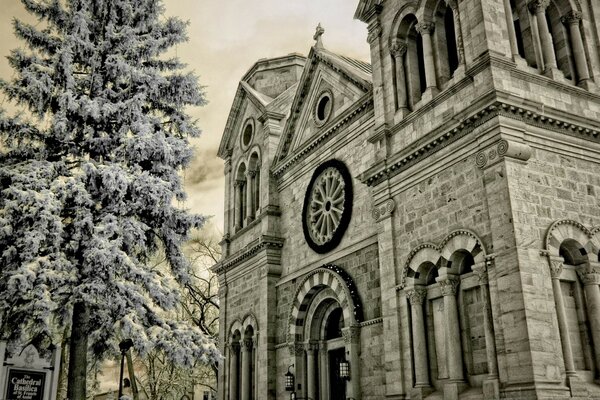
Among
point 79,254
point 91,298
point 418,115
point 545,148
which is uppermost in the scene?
point 418,115

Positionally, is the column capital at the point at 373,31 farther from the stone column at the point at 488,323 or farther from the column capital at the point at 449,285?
the stone column at the point at 488,323

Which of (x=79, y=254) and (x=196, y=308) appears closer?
(x=79, y=254)

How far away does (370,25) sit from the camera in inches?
750

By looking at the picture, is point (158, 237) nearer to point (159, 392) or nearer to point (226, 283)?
point (226, 283)

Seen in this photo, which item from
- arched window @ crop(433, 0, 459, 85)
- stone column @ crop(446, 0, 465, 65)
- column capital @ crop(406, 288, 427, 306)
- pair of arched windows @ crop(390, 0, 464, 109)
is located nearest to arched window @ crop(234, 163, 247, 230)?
pair of arched windows @ crop(390, 0, 464, 109)

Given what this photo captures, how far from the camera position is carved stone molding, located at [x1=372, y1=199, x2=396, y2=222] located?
16391 mm

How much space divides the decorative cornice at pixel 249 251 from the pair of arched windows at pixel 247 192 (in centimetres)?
154

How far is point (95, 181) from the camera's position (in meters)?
15.8

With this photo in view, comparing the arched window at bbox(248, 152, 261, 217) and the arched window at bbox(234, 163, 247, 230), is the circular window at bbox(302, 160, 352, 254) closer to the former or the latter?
the arched window at bbox(248, 152, 261, 217)

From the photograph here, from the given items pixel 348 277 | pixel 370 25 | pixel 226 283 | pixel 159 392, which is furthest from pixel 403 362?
pixel 159 392

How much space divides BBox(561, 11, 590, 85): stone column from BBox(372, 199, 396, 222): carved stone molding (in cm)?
573

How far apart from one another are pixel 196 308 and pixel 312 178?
79.4 ft

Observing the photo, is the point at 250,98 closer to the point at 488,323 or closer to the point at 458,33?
the point at 458,33

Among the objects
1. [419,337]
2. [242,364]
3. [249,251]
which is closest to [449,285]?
[419,337]
